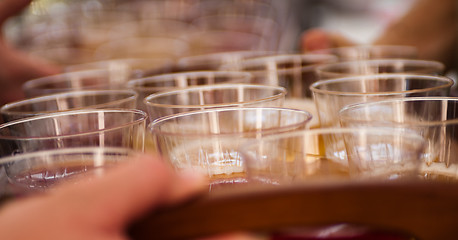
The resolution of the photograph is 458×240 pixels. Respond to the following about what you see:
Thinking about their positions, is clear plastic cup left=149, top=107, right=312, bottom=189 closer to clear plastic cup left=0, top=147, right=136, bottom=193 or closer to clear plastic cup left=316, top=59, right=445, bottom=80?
clear plastic cup left=0, top=147, right=136, bottom=193

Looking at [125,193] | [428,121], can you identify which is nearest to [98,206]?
[125,193]

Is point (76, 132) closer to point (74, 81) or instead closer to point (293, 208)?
point (293, 208)

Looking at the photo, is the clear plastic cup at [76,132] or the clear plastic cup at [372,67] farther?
the clear plastic cup at [372,67]

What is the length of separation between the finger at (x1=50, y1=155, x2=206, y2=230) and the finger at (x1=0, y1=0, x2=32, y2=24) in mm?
662

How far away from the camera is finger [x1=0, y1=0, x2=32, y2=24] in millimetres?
789

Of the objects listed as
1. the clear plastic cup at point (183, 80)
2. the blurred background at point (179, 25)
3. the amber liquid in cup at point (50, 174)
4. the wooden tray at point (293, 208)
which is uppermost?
the blurred background at point (179, 25)

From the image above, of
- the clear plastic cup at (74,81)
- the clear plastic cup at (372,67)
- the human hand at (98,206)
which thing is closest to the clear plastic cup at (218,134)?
the human hand at (98,206)

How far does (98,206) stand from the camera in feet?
0.70

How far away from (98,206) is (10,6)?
69 cm

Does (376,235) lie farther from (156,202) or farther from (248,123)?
(248,123)

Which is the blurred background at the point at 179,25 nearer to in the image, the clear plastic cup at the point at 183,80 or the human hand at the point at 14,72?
the human hand at the point at 14,72

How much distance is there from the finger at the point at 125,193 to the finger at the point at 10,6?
2.17 ft

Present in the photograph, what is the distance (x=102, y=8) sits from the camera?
3172 mm

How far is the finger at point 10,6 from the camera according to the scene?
789 millimetres
